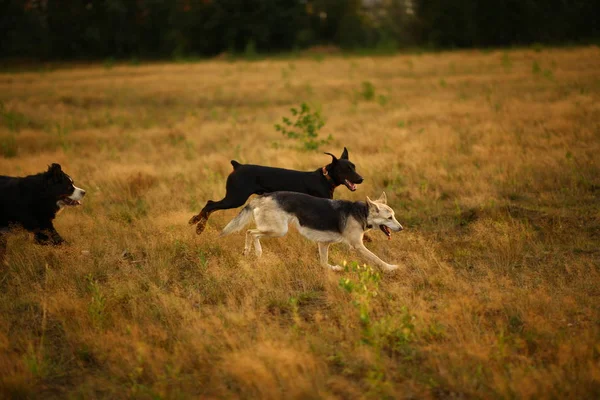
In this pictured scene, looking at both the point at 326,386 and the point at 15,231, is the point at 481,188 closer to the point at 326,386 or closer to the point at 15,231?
the point at 326,386

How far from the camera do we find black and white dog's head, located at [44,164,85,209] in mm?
7965

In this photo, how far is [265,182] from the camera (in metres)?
8.27

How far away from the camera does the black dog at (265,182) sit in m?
8.18

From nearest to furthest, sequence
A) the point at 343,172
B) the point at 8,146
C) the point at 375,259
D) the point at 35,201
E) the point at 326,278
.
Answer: the point at 326,278 < the point at 375,259 < the point at 35,201 < the point at 343,172 < the point at 8,146

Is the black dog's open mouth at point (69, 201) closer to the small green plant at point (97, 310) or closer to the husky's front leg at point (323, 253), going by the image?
the small green plant at point (97, 310)

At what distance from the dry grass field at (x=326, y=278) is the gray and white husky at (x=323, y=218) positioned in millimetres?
428

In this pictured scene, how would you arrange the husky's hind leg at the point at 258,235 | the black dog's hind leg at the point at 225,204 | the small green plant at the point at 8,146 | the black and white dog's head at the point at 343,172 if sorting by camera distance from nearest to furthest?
1. the husky's hind leg at the point at 258,235
2. the black dog's hind leg at the point at 225,204
3. the black and white dog's head at the point at 343,172
4. the small green plant at the point at 8,146

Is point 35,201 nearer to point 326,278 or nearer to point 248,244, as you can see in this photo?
point 248,244

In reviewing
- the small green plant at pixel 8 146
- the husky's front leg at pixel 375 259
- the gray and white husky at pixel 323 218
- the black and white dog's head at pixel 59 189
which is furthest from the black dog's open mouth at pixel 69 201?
the small green plant at pixel 8 146

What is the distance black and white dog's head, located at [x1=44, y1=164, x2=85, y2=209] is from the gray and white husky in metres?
3.06

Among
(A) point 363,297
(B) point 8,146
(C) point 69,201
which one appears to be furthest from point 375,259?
(B) point 8,146

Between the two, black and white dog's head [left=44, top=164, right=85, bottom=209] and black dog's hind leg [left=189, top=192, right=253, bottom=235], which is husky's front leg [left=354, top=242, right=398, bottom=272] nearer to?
black dog's hind leg [left=189, top=192, right=253, bottom=235]

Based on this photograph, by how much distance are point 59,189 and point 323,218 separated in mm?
4167

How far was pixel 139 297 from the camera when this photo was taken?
6188mm
